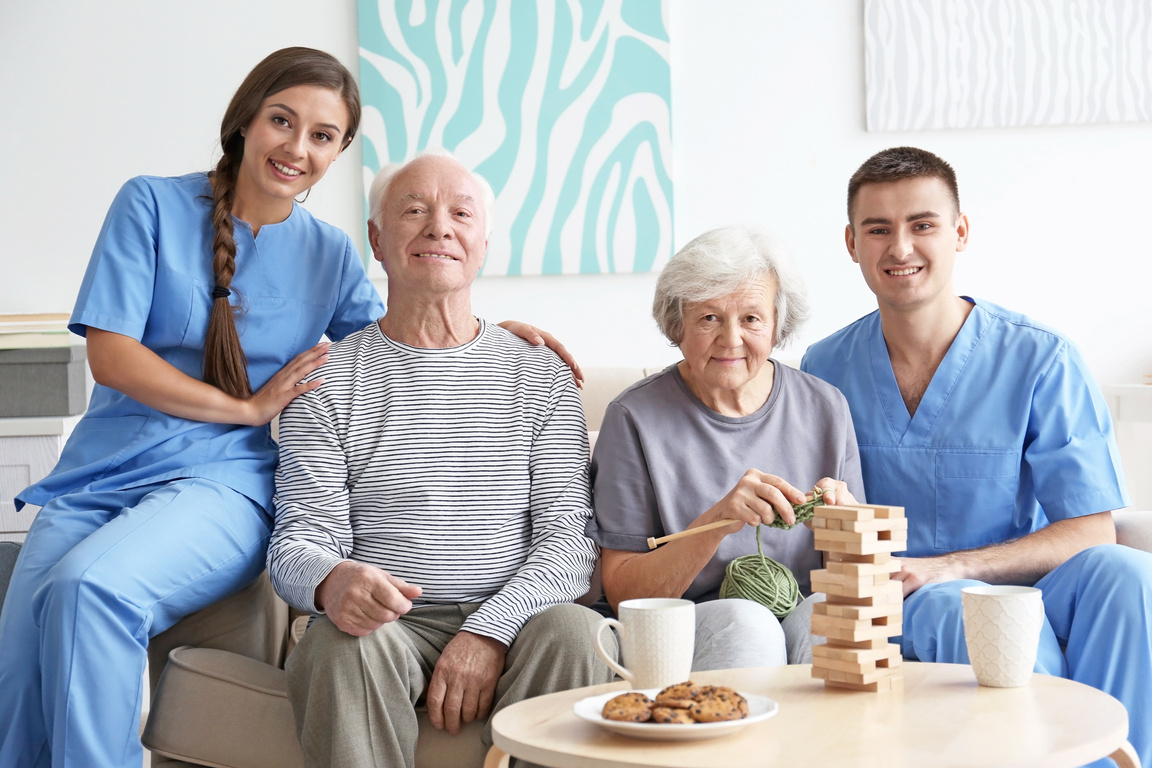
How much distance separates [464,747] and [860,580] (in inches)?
26.1

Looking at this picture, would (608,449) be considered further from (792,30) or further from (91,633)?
(792,30)

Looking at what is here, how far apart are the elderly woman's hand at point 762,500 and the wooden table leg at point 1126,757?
453 millimetres

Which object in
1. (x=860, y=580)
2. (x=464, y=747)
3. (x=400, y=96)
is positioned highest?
(x=400, y=96)

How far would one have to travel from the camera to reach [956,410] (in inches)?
71.9

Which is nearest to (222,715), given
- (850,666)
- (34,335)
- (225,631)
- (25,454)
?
(225,631)

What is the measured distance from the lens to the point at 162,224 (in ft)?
5.81

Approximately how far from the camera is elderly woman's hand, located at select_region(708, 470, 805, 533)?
135 centimetres

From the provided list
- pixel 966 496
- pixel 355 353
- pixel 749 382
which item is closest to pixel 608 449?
pixel 749 382

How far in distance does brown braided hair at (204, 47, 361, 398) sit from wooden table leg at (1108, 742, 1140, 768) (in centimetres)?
143

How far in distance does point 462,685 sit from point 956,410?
1013 mm

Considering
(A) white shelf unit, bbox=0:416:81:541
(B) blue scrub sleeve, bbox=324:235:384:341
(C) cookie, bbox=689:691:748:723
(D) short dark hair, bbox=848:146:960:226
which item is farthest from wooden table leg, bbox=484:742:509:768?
(A) white shelf unit, bbox=0:416:81:541

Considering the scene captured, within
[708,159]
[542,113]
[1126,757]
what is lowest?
[1126,757]

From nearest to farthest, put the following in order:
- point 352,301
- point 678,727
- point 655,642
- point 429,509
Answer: point 678,727 < point 655,642 < point 429,509 < point 352,301

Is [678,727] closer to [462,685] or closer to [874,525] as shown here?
[874,525]
